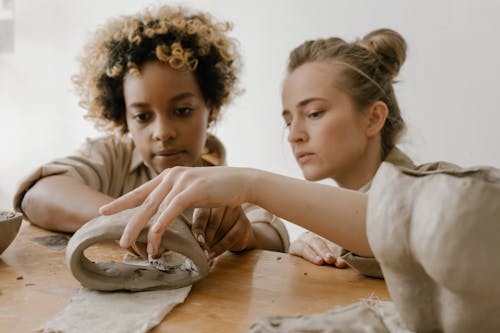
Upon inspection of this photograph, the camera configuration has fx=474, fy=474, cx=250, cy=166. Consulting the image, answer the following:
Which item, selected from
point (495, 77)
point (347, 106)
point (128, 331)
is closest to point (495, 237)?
point (128, 331)

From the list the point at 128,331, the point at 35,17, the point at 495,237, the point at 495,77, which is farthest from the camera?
the point at 35,17

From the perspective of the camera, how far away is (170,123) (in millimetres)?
1225

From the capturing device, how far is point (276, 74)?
2.36m

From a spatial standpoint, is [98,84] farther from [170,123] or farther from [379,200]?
[379,200]

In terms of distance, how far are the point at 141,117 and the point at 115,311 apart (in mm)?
768

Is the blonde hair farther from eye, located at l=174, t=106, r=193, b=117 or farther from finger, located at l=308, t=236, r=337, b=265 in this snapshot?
finger, located at l=308, t=236, r=337, b=265

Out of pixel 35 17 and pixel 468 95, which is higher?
pixel 35 17

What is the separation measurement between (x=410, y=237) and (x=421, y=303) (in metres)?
0.08

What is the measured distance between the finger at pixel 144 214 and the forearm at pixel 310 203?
12 cm

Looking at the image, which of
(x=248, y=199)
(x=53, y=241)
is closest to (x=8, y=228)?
(x=53, y=241)

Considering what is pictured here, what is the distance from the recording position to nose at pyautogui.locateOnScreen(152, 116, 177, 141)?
1199 millimetres

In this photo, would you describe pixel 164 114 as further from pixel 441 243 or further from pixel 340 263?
pixel 441 243

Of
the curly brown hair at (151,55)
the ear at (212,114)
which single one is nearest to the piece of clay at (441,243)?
the curly brown hair at (151,55)

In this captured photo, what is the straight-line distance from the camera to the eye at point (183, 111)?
1.25m
